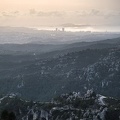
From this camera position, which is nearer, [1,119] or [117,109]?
[1,119]

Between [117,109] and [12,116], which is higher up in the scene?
[12,116]

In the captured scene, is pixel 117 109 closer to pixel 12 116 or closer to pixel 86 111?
pixel 86 111

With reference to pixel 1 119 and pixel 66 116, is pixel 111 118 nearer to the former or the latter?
pixel 66 116

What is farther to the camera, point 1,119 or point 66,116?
point 66,116

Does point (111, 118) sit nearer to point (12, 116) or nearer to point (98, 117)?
point (98, 117)

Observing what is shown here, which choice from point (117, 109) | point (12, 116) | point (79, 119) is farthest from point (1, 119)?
point (117, 109)

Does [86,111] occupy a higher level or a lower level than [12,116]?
lower

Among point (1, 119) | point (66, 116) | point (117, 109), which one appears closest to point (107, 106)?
point (117, 109)
